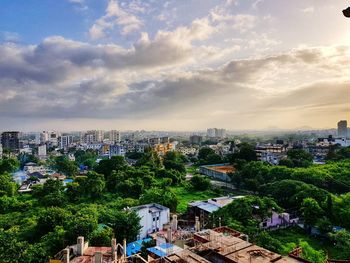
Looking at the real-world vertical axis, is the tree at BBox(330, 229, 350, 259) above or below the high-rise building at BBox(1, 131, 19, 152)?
below

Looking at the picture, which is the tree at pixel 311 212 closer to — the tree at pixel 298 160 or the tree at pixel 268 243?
the tree at pixel 268 243

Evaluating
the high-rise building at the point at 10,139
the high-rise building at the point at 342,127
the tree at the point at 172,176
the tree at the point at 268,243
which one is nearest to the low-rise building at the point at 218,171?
the tree at the point at 172,176

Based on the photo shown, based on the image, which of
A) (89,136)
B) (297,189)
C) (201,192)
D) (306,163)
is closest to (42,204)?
(201,192)

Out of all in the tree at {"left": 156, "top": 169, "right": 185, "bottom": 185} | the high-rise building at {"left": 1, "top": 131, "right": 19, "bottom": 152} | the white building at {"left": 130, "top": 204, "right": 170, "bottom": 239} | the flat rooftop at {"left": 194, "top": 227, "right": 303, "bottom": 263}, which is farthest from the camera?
the high-rise building at {"left": 1, "top": 131, "right": 19, "bottom": 152}

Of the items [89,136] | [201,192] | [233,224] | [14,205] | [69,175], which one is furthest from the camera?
[89,136]

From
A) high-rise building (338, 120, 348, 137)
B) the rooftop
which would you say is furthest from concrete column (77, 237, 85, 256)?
high-rise building (338, 120, 348, 137)

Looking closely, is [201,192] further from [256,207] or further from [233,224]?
[233,224]

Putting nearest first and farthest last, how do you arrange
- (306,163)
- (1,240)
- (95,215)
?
(1,240) → (95,215) → (306,163)

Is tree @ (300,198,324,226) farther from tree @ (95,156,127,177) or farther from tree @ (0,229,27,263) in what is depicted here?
tree @ (95,156,127,177)
